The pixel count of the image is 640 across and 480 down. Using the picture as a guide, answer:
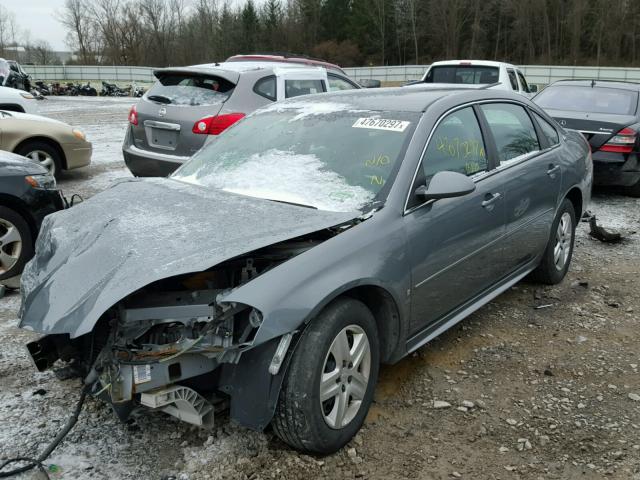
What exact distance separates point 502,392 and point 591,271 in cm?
261

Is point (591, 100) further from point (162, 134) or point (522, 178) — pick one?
point (162, 134)

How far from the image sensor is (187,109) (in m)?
6.88

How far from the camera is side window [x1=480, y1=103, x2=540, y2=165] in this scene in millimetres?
4172

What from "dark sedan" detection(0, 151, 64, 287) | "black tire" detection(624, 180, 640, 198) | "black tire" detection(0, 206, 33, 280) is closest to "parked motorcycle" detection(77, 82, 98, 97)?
"dark sedan" detection(0, 151, 64, 287)

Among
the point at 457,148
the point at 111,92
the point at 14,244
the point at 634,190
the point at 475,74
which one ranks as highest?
the point at 111,92

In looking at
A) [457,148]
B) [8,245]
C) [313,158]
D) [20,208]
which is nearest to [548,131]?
[457,148]

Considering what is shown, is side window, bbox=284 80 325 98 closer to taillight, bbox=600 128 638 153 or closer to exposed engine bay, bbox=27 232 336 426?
taillight, bbox=600 128 638 153

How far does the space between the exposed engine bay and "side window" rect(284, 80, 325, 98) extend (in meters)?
5.46

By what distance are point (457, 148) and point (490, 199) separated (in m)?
0.41

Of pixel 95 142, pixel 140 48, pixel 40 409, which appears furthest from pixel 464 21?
pixel 40 409

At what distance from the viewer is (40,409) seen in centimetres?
319

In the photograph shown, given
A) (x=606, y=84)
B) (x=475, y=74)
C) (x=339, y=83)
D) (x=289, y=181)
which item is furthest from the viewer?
(x=475, y=74)

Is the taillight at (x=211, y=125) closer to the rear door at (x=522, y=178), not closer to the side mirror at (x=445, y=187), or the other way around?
the rear door at (x=522, y=178)

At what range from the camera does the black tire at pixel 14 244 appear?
489 centimetres
